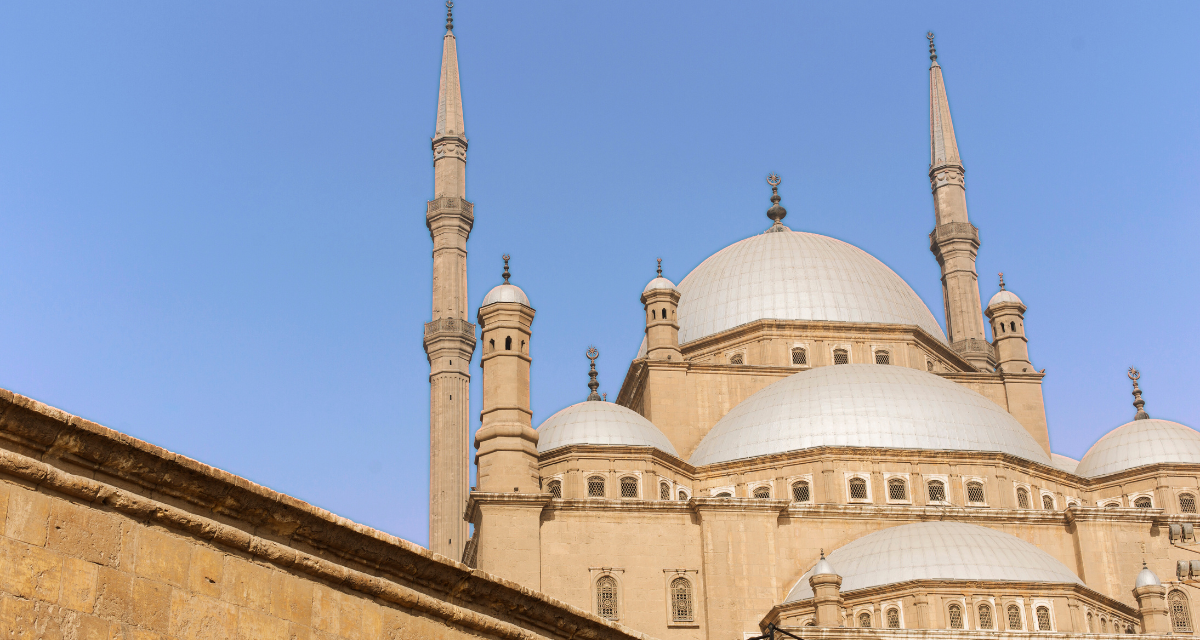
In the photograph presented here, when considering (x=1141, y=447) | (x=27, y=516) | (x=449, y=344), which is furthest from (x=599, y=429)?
(x=27, y=516)

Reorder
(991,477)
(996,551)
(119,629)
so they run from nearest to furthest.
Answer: (119,629) → (996,551) → (991,477)

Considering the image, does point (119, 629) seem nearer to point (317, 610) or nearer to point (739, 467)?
point (317, 610)

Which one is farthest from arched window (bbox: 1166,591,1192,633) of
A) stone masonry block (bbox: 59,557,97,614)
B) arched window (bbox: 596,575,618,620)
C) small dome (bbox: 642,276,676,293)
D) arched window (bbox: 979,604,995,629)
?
stone masonry block (bbox: 59,557,97,614)

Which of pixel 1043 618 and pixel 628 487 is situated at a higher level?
pixel 628 487

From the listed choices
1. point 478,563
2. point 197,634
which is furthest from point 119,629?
point 478,563

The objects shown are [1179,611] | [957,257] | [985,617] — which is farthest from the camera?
[957,257]

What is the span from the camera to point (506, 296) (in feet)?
80.2

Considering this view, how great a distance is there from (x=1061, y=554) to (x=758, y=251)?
12.0m

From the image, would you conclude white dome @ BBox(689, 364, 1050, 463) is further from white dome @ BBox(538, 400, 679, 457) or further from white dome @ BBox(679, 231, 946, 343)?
white dome @ BBox(679, 231, 946, 343)

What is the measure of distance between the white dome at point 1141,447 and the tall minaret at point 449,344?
530 inches

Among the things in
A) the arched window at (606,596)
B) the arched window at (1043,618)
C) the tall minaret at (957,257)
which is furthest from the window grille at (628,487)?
the tall minaret at (957,257)

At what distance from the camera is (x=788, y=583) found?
74.0 feet

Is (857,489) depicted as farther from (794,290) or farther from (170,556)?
(170,556)

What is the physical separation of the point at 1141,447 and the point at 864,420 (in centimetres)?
638
